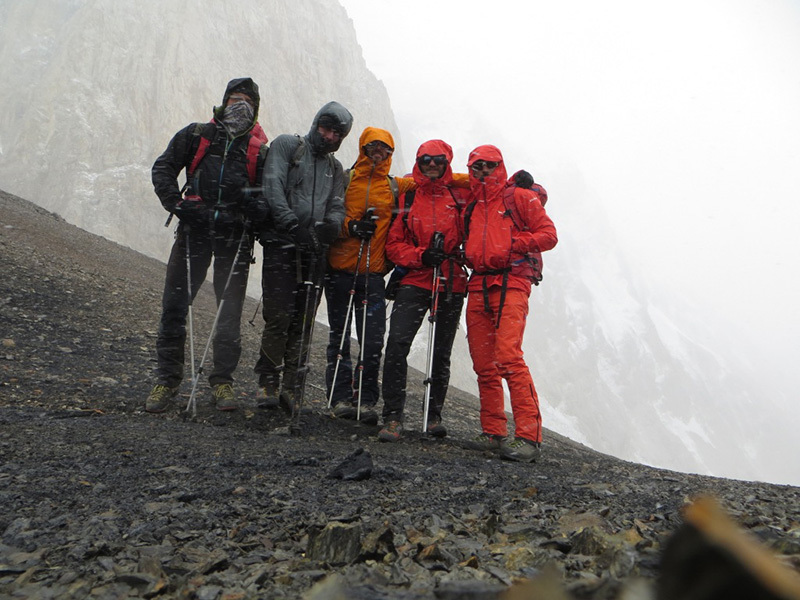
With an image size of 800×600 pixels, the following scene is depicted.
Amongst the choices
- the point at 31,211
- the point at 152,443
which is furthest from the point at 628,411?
the point at 152,443

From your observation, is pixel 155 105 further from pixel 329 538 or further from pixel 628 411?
pixel 628 411

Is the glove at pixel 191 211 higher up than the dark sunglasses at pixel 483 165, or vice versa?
the dark sunglasses at pixel 483 165

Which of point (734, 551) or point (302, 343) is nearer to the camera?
point (734, 551)

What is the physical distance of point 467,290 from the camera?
6191mm

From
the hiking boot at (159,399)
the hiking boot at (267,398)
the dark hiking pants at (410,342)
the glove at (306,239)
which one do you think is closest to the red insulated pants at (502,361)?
the dark hiking pants at (410,342)

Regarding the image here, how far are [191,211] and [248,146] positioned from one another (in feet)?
2.91

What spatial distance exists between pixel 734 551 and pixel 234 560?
213 centimetres

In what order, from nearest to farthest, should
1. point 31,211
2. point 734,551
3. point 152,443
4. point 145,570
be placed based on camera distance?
1. point 734,551
2. point 145,570
3. point 152,443
4. point 31,211

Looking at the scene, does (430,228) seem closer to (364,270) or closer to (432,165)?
(432,165)

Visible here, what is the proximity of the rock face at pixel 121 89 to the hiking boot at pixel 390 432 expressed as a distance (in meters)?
52.0

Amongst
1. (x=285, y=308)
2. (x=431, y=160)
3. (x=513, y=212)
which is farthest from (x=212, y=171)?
(x=513, y=212)

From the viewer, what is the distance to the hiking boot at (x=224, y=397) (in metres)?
5.86

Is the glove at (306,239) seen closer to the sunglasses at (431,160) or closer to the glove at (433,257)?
the glove at (433,257)

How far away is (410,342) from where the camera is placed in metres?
6.05
